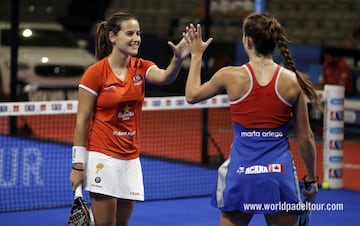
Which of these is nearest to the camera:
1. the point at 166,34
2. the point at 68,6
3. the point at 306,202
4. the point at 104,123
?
the point at 306,202

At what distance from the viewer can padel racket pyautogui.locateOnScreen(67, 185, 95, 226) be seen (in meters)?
5.88

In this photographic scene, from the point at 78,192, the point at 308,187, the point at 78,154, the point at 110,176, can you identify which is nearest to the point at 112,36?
the point at 78,154

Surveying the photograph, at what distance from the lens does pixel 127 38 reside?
20.2 ft

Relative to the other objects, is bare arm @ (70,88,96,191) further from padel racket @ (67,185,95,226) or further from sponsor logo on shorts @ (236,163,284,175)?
sponsor logo on shorts @ (236,163,284,175)

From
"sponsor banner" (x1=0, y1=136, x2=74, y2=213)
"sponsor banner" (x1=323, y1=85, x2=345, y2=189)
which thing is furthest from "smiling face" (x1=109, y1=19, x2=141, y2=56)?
"sponsor banner" (x1=323, y1=85, x2=345, y2=189)

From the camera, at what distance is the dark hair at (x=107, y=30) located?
20.4 ft

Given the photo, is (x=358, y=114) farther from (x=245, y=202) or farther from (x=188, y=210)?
(x=245, y=202)

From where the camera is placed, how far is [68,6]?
27.6 m

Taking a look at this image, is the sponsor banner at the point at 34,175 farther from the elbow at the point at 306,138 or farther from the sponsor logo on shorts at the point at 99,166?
the elbow at the point at 306,138

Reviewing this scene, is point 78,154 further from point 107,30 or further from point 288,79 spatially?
point 288,79

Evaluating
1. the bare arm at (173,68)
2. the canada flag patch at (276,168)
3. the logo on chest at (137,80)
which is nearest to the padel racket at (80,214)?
the logo on chest at (137,80)

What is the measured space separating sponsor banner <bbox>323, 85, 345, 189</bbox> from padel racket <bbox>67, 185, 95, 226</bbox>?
5931mm

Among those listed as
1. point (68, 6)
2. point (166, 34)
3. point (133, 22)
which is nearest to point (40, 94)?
point (166, 34)

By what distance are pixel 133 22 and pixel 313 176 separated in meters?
1.67
